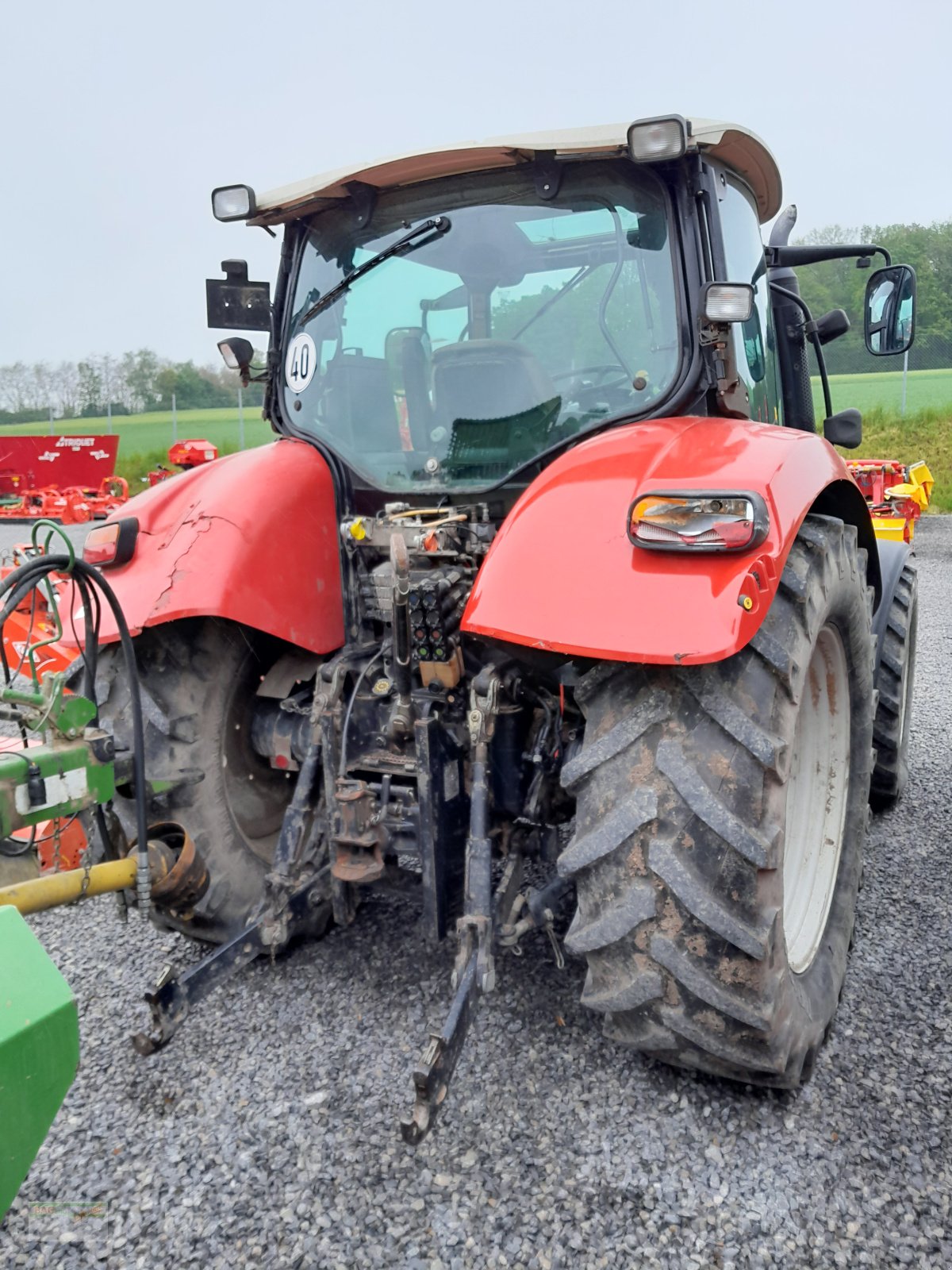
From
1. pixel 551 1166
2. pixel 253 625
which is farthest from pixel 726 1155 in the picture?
pixel 253 625

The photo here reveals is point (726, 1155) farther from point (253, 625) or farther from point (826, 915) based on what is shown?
point (253, 625)

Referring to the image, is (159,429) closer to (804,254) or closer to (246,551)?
(804,254)

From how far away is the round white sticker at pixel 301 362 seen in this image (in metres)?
2.77

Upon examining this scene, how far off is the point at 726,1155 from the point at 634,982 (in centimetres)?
43

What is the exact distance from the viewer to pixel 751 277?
283 centimetres

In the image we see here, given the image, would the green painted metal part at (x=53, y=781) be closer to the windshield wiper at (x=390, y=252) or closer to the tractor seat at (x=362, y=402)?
the tractor seat at (x=362, y=402)

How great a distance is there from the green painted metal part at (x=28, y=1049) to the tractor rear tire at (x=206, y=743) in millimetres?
1246

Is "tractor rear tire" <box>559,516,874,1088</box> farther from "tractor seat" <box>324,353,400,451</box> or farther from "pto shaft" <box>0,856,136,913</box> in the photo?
"tractor seat" <box>324,353,400,451</box>

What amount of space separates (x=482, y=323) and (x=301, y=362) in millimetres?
573

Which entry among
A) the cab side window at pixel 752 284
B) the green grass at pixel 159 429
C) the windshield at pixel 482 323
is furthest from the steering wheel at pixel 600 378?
the green grass at pixel 159 429

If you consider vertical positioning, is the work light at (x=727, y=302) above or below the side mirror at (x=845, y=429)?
above

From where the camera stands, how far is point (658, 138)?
6.84ft

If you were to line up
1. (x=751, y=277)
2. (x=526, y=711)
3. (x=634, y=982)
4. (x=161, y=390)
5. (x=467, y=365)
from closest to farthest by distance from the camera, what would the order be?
(x=634, y=982)
(x=526, y=711)
(x=467, y=365)
(x=751, y=277)
(x=161, y=390)

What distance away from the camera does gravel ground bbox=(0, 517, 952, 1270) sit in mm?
1704
